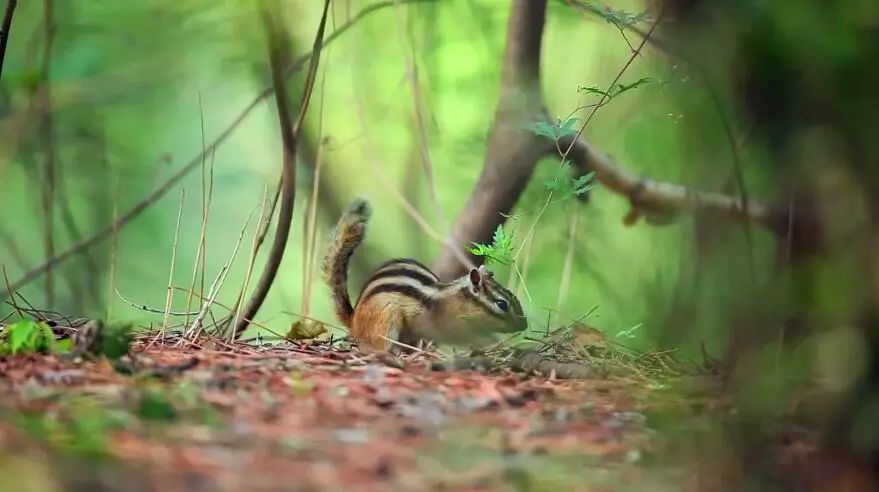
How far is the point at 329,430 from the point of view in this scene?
156 centimetres

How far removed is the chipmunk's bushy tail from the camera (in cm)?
338

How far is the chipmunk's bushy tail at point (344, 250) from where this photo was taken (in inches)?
133

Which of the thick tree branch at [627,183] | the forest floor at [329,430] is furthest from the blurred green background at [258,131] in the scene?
the forest floor at [329,430]

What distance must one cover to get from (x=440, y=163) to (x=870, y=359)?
3.58 metres

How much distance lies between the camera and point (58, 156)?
4.72 m

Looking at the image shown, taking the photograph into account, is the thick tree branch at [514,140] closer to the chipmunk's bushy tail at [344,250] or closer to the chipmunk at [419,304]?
the chipmunk at [419,304]

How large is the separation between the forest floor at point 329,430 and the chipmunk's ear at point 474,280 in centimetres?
110

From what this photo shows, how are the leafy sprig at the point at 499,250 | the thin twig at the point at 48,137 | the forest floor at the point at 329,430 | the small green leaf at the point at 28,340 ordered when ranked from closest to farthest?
the forest floor at the point at 329,430 → the small green leaf at the point at 28,340 → the leafy sprig at the point at 499,250 → the thin twig at the point at 48,137

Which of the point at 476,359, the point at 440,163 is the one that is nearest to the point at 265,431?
the point at 476,359

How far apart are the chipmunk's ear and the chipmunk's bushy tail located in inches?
17.4

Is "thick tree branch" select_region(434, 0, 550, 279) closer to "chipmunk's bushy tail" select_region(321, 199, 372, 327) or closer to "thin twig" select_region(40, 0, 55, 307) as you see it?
"chipmunk's bushy tail" select_region(321, 199, 372, 327)

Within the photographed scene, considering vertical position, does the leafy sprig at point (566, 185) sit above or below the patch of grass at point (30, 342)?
above

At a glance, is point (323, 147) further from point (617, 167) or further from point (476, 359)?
point (476, 359)

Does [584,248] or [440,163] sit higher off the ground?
[440,163]
